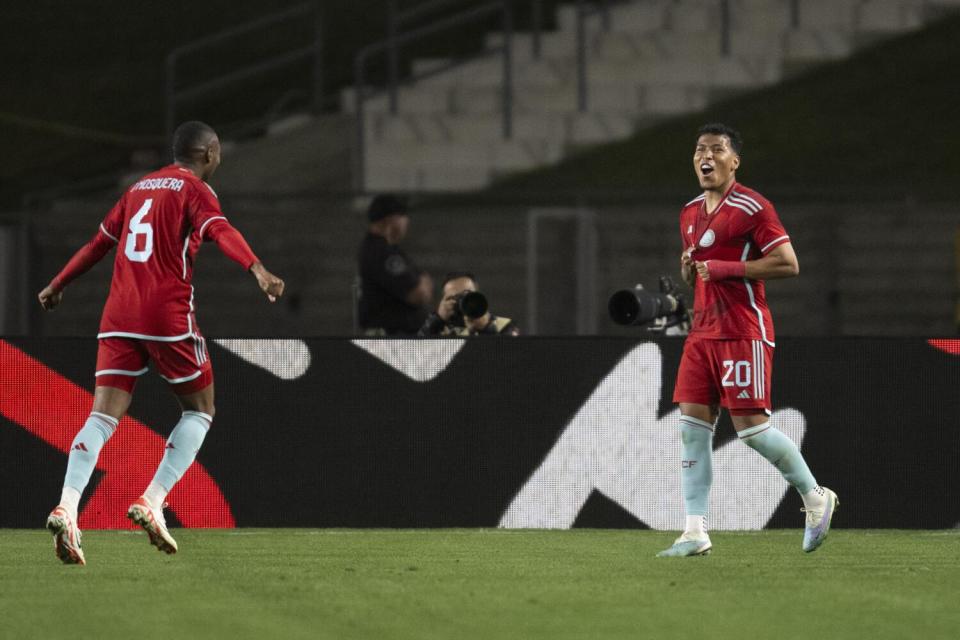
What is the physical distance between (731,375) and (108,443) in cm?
346

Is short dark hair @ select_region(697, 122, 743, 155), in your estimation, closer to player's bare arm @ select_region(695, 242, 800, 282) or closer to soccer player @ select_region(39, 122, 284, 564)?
player's bare arm @ select_region(695, 242, 800, 282)

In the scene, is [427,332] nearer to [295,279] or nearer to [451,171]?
[295,279]

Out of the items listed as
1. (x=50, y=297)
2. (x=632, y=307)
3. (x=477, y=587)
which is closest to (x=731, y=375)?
(x=632, y=307)

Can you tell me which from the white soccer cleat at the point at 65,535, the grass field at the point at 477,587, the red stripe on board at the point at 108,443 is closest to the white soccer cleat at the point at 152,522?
the grass field at the point at 477,587

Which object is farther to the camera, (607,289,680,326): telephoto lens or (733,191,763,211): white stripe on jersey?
(607,289,680,326): telephoto lens

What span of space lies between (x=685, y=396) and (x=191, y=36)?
2192cm

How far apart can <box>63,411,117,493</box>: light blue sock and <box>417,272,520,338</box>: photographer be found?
2975 mm

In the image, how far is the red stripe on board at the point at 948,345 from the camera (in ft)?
30.2

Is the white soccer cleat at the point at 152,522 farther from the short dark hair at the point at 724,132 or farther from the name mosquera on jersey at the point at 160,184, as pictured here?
the short dark hair at the point at 724,132

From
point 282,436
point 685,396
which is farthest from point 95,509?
point 685,396

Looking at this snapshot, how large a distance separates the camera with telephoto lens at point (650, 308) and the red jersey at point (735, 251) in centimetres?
75

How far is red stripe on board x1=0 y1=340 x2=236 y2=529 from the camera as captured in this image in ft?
29.9

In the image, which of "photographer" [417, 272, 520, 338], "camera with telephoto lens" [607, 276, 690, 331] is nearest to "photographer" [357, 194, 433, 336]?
"photographer" [417, 272, 520, 338]

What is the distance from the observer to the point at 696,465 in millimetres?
7762
